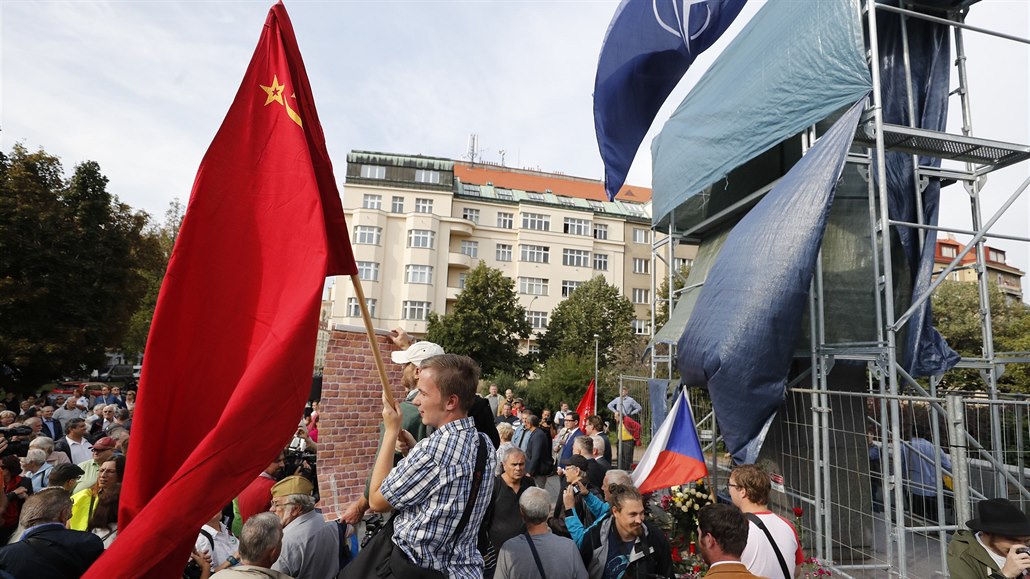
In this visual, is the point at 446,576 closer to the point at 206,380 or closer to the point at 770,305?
the point at 206,380

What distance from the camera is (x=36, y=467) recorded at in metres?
5.96

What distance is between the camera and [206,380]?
2633 mm

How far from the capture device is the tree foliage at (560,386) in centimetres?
2577

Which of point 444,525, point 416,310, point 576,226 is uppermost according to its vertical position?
point 576,226

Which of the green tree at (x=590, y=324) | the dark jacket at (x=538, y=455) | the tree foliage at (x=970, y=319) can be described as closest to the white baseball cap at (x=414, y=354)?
the dark jacket at (x=538, y=455)

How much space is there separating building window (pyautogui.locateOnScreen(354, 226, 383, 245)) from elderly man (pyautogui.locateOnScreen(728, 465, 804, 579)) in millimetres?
40402

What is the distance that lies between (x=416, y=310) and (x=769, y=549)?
40.0 m

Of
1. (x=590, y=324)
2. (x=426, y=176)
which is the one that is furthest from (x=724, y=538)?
(x=426, y=176)

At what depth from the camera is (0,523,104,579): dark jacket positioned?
3137 millimetres

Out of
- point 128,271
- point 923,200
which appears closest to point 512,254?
point 128,271

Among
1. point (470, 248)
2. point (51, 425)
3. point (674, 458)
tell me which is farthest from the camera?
point (470, 248)

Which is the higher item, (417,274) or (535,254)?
(535,254)

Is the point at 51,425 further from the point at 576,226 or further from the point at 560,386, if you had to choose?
the point at 576,226

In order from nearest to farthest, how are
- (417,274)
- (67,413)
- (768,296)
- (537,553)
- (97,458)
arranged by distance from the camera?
(537,553), (97,458), (768,296), (67,413), (417,274)
